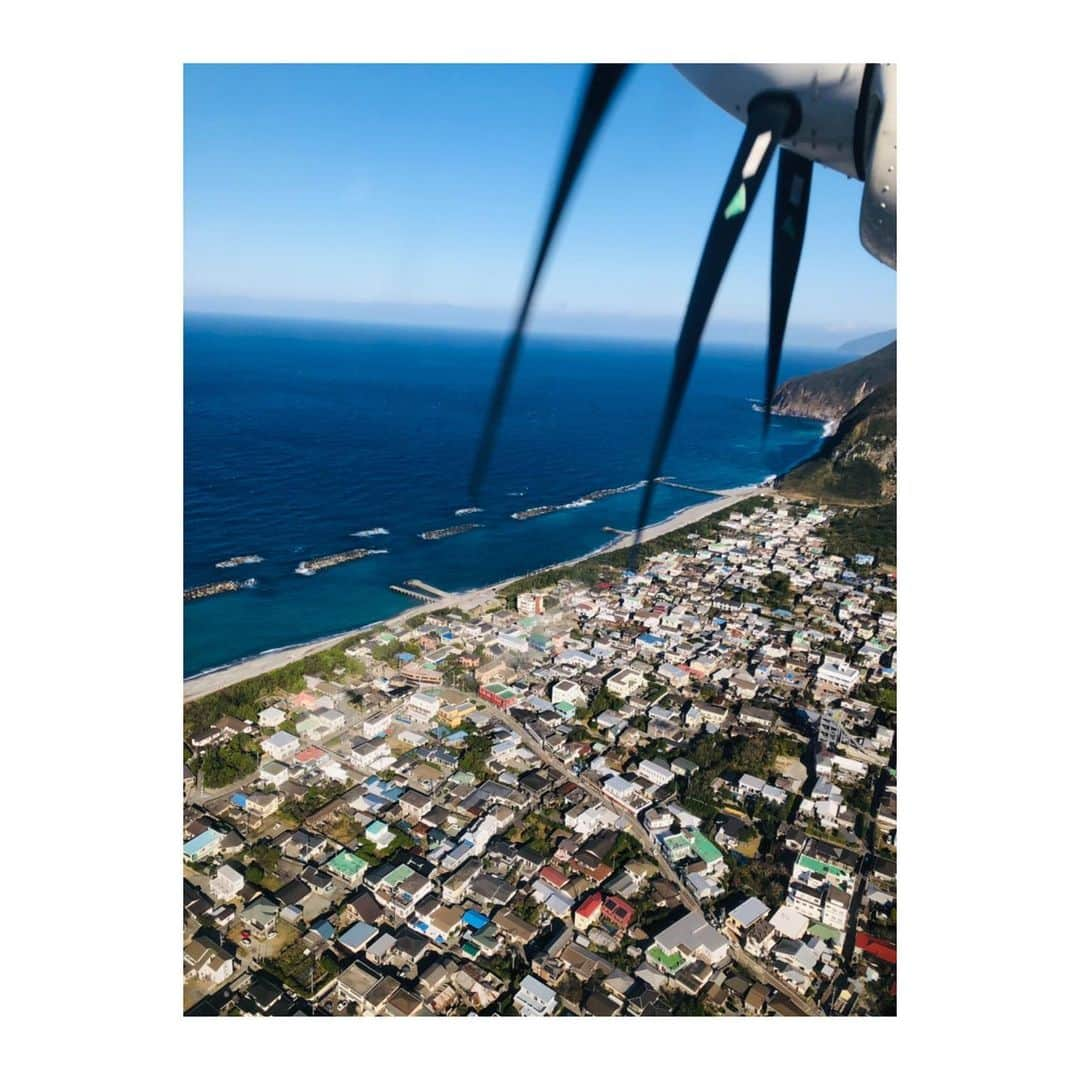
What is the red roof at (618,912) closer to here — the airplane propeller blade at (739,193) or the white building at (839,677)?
the white building at (839,677)

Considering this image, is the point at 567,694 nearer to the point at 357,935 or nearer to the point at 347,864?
the point at 347,864

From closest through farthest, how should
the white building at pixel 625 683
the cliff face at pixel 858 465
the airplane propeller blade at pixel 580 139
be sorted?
the airplane propeller blade at pixel 580 139 → the white building at pixel 625 683 → the cliff face at pixel 858 465

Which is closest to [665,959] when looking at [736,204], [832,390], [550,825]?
[550,825]

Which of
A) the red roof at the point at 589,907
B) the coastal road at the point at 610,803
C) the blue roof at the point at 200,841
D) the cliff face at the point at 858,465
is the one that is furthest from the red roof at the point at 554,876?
the cliff face at the point at 858,465

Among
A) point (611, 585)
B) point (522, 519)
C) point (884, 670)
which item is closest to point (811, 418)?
point (522, 519)

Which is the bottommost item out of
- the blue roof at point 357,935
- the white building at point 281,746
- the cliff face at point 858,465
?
the blue roof at point 357,935

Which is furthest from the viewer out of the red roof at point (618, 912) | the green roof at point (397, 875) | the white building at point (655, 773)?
the white building at point (655, 773)

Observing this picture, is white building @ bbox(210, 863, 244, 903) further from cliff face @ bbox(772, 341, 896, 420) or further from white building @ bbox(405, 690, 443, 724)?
cliff face @ bbox(772, 341, 896, 420)
